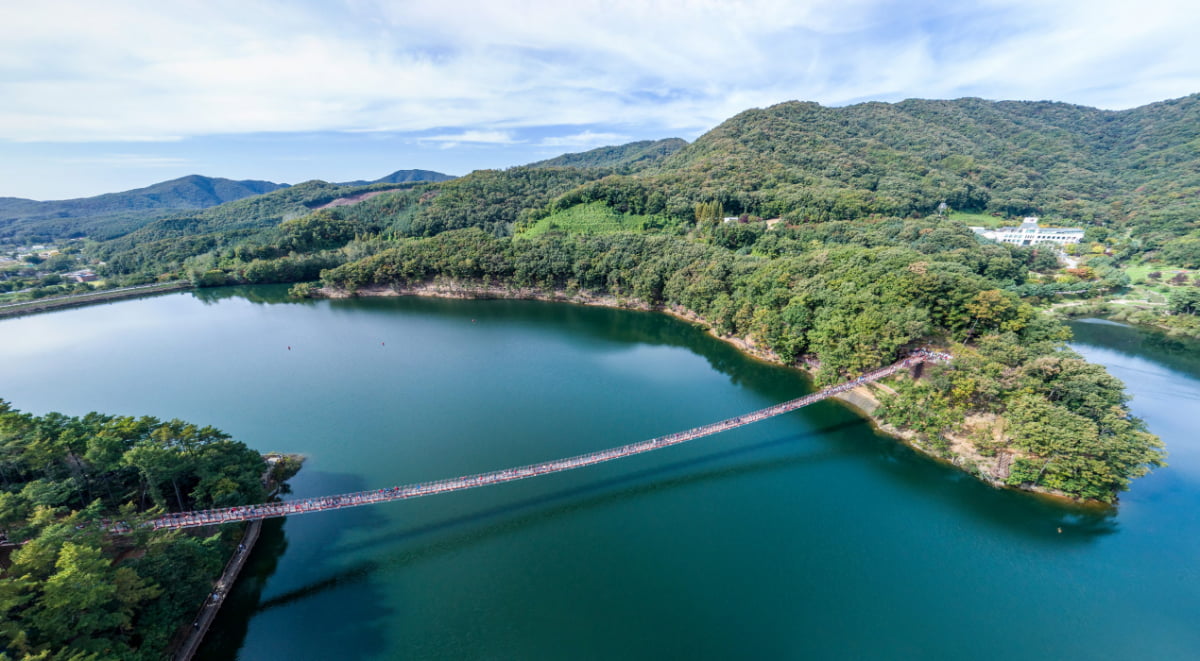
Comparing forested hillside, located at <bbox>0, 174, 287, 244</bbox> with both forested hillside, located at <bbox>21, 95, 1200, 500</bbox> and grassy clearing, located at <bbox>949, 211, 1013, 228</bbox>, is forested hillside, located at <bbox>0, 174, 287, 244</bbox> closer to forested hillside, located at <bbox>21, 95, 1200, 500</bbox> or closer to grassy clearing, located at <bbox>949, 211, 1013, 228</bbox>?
forested hillside, located at <bbox>21, 95, 1200, 500</bbox>

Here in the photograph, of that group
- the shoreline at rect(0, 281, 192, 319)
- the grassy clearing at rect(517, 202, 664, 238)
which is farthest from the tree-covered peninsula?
the shoreline at rect(0, 281, 192, 319)

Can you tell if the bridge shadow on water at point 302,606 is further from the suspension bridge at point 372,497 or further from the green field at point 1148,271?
the green field at point 1148,271

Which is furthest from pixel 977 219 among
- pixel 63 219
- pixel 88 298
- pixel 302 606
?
pixel 63 219

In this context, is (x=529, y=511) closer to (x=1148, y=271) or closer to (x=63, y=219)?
(x=1148, y=271)

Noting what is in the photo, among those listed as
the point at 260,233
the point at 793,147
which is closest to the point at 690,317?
the point at 793,147

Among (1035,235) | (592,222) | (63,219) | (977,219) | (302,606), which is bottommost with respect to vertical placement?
(302,606)

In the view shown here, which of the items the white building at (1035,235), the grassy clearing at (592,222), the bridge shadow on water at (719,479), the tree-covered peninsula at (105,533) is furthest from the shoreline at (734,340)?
the white building at (1035,235)
